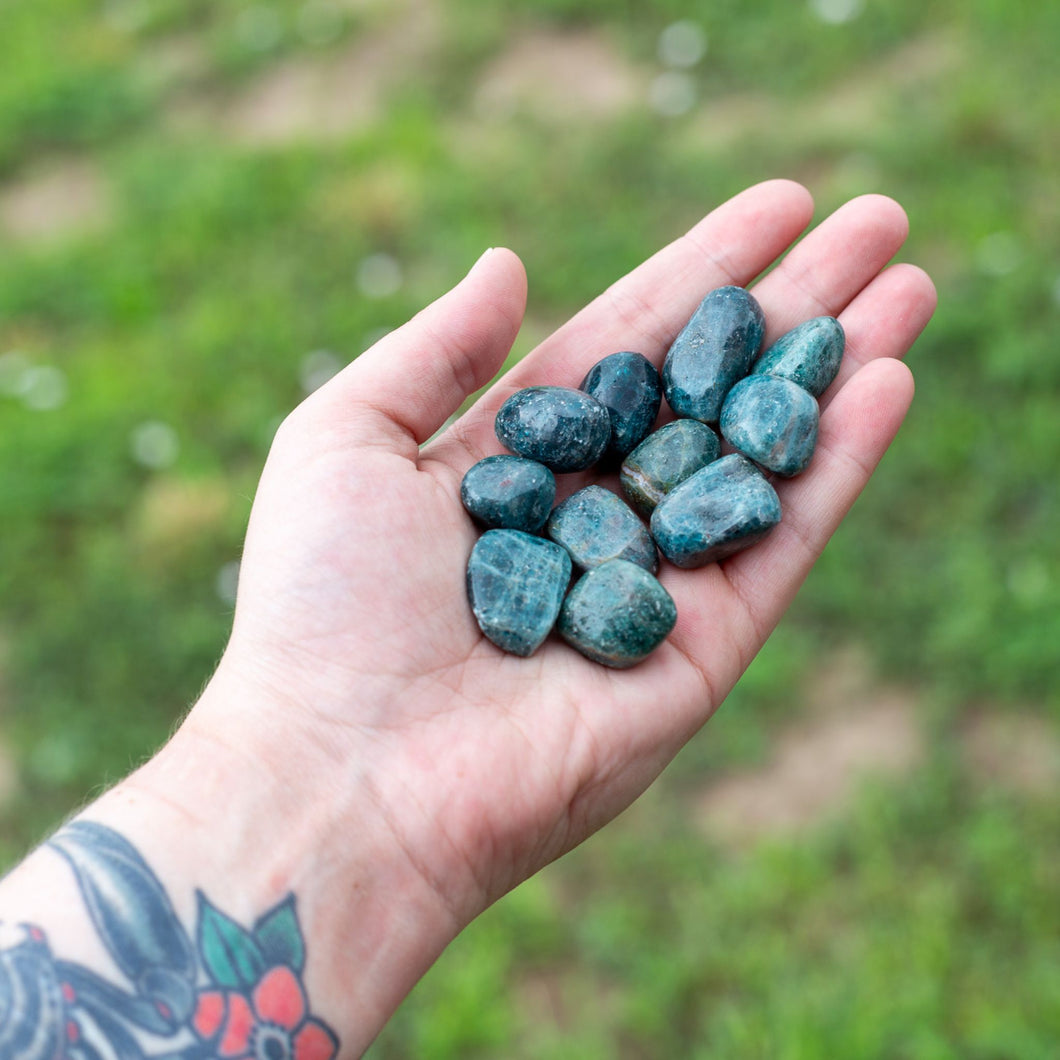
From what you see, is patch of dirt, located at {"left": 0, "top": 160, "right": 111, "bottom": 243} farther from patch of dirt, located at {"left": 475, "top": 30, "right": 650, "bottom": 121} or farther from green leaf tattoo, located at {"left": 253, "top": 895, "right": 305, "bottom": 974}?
green leaf tattoo, located at {"left": 253, "top": 895, "right": 305, "bottom": 974}

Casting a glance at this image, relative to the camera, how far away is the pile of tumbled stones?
1.56m

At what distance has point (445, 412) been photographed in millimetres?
1736

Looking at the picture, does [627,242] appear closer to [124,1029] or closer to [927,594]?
[927,594]

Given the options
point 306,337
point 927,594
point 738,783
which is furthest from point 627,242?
point 738,783

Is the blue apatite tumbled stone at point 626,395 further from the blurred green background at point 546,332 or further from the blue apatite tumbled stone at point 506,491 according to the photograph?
the blurred green background at point 546,332

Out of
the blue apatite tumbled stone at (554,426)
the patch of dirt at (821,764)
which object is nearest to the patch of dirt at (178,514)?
the blue apatite tumbled stone at (554,426)

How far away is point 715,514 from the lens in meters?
1.65

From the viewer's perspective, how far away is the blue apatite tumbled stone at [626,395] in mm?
1819

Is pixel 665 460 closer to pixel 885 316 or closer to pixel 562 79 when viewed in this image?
pixel 885 316

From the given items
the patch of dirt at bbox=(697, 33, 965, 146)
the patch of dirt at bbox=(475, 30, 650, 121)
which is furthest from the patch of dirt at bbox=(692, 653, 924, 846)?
the patch of dirt at bbox=(475, 30, 650, 121)

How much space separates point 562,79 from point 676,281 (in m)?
1.72

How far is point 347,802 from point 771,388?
0.91m

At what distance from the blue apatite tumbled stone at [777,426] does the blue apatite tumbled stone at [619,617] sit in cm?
29

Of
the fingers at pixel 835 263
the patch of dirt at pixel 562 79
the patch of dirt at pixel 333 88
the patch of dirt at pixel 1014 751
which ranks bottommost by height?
the patch of dirt at pixel 1014 751
